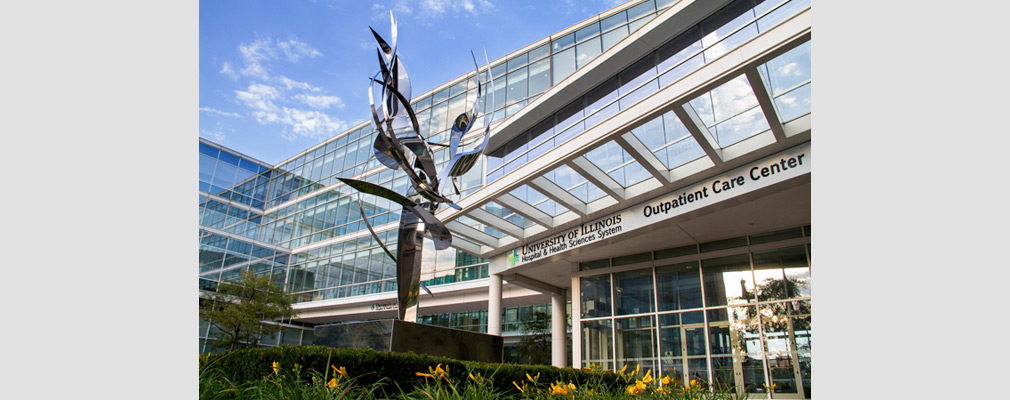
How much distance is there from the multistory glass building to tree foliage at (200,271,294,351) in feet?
22.2

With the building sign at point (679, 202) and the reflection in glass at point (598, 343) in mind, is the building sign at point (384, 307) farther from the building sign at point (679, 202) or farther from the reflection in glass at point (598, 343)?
the reflection in glass at point (598, 343)

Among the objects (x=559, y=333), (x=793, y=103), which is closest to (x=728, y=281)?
(x=793, y=103)

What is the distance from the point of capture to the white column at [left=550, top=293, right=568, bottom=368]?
58.7 ft

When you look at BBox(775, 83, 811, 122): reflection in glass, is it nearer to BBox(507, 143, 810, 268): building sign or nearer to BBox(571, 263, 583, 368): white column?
BBox(507, 143, 810, 268): building sign

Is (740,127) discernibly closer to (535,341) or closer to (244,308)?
(535,341)

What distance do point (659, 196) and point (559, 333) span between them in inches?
320

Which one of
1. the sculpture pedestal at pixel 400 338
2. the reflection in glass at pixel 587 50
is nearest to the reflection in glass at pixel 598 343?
the sculpture pedestal at pixel 400 338

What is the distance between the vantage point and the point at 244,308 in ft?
70.8

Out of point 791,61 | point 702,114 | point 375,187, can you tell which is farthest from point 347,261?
point 791,61

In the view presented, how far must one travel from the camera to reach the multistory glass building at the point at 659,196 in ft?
31.9

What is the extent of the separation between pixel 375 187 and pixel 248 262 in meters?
26.5

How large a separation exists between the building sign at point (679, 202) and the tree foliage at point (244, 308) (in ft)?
41.4

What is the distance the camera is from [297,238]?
32250 mm

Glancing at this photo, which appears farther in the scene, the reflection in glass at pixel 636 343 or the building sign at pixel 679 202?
the reflection in glass at pixel 636 343
